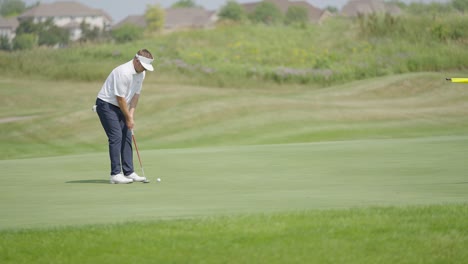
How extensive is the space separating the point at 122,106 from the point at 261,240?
486cm

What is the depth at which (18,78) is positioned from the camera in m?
42.1

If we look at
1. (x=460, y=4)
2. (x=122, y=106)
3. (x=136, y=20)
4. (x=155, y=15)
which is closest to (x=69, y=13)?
(x=136, y=20)

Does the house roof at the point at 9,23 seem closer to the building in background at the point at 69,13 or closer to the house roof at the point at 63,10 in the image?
the house roof at the point at 63,10

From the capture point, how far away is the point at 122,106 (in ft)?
39.6

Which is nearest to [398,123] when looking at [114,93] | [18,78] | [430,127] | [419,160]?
[430,127]

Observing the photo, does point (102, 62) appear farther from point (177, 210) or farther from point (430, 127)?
point (177, 210)

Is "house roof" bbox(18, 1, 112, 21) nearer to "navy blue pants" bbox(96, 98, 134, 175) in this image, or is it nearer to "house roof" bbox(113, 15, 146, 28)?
"house roof" bbox(113, 15, 146, 28)

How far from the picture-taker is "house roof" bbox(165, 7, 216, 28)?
162625 mm

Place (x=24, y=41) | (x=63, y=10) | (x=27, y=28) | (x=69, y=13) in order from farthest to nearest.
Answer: (x=69, y=13) < (x=63, y=10) < (x=27, y=28) < (x=24, y=41)

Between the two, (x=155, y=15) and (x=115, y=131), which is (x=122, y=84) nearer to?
(x=115, y=131)

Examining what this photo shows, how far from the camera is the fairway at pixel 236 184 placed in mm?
9062

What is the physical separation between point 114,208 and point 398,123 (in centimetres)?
1677

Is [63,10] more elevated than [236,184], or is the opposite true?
[236,184]

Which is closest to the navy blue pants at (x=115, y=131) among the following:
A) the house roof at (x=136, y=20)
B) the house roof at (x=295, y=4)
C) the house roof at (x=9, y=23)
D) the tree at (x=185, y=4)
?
the house roof at (x=295, y=4)
